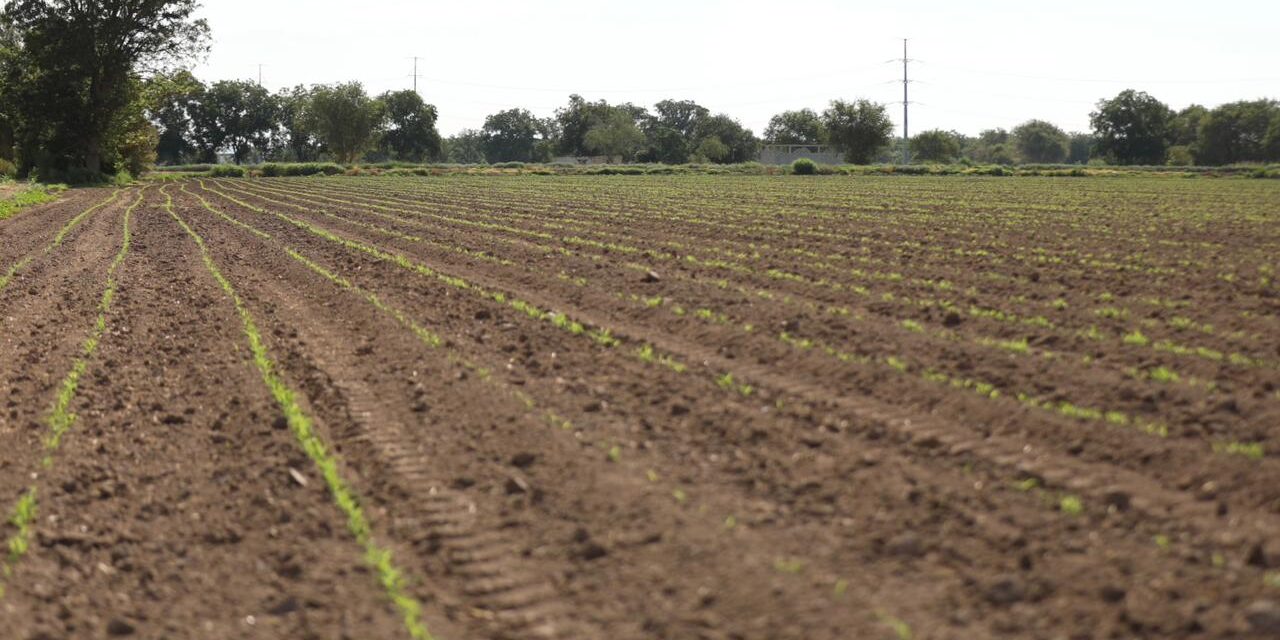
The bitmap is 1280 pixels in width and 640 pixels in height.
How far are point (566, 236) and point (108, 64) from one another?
51397 millimetres

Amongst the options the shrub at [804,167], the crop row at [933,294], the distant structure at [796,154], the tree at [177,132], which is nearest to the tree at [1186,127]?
the distant structure at [796,154]

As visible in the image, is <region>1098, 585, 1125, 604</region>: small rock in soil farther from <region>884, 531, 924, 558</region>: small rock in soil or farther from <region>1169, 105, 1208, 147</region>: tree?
<region>1169, 105, 1208, 147</region>: tree

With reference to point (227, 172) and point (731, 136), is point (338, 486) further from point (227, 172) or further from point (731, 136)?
point (731, 136)

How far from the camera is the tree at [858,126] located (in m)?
116

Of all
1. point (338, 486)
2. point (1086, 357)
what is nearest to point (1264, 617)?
point (338, 486)

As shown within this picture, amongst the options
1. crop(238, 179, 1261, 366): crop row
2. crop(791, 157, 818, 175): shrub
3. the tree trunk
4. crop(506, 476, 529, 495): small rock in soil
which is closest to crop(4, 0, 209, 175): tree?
the tree trunk

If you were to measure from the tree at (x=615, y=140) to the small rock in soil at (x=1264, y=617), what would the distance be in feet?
453

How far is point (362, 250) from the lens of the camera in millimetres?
20656

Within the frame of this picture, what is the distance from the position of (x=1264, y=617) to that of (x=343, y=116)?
12011cm

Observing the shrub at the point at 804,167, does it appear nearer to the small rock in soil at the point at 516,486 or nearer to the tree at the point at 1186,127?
the tree at the point at 1186,127

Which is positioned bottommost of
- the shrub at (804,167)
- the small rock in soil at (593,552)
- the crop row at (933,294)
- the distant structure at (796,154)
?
the small rock in soil at (593,552)

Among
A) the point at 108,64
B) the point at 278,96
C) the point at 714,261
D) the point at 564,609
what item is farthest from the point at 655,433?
the point at 278,96

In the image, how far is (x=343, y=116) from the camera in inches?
4651

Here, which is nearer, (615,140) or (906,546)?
(906,546)
